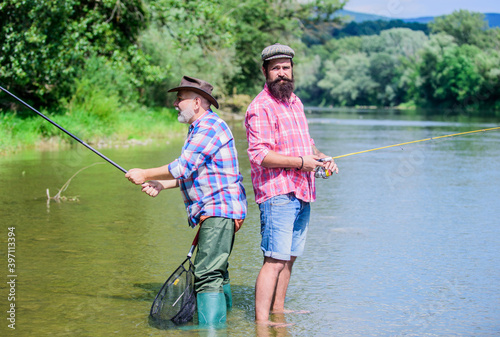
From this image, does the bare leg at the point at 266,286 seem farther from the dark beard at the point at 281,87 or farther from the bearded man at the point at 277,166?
the dark beard at the point at 281,87

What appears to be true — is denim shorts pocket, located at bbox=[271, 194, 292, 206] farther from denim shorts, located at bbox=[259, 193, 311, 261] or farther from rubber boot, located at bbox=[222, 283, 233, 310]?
rubber boot, located at bbox=[222, 283, 233, 310]

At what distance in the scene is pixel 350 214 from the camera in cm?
923

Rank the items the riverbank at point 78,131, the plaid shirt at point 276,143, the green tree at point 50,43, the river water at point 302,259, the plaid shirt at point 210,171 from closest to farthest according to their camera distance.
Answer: the plaid shirt at point 210,171, the plaid shirt at point 276,143, the river water at point 302,259, the riverbank at point 78,131, the green tree at point 50,43

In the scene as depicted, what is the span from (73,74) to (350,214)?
47.1 ft

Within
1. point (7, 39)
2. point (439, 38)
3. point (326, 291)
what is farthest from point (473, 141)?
point (439, 38)

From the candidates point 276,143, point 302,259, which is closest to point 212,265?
point 276,143

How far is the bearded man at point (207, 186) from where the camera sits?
4562 millimetres

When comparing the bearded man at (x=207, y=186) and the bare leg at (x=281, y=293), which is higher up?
the bearded man at (x=207, y=186)

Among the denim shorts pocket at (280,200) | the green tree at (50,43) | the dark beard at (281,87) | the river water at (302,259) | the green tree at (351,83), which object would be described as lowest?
the river water at (302,259)

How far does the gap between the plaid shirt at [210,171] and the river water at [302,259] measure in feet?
2.73

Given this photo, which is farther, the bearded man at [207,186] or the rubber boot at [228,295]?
the rubber boot at [228,295]

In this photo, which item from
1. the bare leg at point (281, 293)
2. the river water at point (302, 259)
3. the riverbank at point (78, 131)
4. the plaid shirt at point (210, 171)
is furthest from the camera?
the riverbank at point (78, 131)

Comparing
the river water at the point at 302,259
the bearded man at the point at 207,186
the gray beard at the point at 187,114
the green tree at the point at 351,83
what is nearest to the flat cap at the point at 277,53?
the bearded man at the point at 207,186

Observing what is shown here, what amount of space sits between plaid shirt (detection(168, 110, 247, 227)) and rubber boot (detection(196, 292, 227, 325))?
1.73ft
